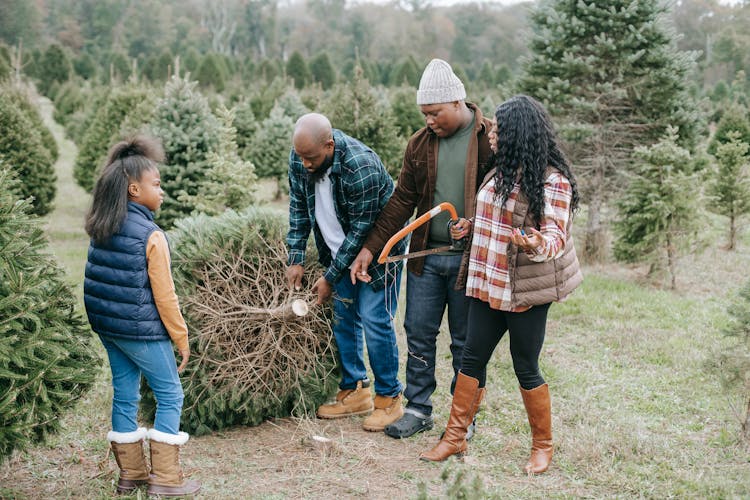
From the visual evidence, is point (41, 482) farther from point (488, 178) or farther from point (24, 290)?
point (488, 178)

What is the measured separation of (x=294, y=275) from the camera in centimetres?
408

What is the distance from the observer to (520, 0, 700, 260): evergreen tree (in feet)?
26.8

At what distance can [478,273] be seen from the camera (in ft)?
11.7

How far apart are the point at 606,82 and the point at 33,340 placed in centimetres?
741

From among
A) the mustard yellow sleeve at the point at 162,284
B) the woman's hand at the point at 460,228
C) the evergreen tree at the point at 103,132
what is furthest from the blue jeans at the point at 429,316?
the evergreen tree at the point at 103,132

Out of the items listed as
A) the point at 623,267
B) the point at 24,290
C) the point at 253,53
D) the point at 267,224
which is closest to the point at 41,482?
the point at 24,290

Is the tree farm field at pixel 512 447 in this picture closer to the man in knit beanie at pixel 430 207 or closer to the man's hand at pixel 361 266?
the man in knit beanie at pixel 430 207

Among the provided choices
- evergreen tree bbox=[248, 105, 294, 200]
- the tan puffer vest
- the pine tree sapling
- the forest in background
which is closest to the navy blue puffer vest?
the pine tree sapling

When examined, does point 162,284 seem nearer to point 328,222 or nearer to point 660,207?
point 328,222

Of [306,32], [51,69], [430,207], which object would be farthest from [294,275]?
[306,32]

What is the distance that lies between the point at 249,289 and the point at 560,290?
178 cm

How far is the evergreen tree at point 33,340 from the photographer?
2.77 meters

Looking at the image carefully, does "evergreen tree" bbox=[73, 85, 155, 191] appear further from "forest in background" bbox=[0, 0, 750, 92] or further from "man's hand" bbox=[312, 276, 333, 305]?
"forest in background" bbox=[0, 0, 750, 92]

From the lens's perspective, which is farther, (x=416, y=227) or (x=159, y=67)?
(x=159, y=67)
